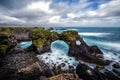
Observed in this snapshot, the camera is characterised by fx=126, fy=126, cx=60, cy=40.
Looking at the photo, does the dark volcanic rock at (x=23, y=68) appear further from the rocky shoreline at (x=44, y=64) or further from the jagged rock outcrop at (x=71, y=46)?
the jagged rock outcrop at (x=71, y=46)

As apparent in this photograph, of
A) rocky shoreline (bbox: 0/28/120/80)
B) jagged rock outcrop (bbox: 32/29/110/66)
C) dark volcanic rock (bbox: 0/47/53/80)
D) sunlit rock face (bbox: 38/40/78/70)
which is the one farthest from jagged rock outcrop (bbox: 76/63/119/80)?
jagged rock outcrop (bbox: 32/29/110/66)

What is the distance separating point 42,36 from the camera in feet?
153

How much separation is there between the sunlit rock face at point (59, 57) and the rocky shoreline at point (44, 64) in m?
1.55

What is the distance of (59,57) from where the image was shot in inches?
1537

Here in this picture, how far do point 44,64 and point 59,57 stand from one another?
28.6ft

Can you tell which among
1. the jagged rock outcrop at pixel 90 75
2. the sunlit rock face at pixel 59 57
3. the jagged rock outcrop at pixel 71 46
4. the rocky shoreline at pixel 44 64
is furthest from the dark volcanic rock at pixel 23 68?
the jagged rock outcrop at pixel 71 46

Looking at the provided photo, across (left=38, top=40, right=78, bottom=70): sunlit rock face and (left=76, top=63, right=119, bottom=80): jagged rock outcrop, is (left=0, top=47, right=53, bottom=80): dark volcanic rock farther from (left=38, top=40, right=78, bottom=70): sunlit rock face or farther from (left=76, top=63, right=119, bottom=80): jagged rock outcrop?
(left=76, top=63, right=119, bottom=80): jagged rock outcrop

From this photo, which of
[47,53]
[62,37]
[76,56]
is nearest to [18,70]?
[47,53]

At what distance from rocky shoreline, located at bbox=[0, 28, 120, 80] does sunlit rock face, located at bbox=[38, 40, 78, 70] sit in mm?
1548

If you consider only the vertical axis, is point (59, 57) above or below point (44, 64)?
below

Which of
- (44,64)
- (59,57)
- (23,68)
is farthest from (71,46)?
(23,68)

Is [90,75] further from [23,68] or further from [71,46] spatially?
[71,46]

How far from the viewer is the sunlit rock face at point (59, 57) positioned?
33.6 m

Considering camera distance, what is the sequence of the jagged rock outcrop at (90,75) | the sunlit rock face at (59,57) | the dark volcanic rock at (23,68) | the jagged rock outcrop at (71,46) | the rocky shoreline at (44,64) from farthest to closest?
the jagged rock outcrop at (71,46)
the sunlit rock face at (59,57)
the dark volcanic rock at (23,68)
the rocky shoreline at (44,64)
the jagged rock outcrop at (90,75)
